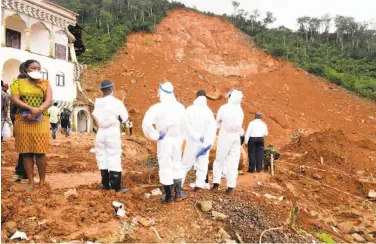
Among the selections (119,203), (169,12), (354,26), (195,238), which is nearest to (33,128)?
(119,203)

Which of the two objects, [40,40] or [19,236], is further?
[40,40]

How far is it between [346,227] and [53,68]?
1534cm

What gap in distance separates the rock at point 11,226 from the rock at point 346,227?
523 centimetres

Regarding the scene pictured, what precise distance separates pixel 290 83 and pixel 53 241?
90.2 ft

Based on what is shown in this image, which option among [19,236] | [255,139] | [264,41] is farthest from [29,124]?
[264,41]

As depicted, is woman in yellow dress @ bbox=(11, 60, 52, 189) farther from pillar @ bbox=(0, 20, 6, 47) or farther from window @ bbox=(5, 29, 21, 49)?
window @ bbox=(5, 29, 21, 49)

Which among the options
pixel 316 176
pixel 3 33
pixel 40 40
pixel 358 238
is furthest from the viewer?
pixel 40 40

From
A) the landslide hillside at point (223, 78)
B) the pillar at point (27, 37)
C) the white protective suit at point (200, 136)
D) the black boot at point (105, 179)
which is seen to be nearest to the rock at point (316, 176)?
the white protective suit at point (200, 136)

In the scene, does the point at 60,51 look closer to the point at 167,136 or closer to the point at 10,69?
the point at 10,69

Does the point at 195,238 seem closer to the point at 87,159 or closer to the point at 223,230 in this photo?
the point at 223,230

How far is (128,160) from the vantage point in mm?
10109

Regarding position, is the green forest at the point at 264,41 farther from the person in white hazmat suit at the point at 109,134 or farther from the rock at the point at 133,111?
the person in white hazmat suit at the point at 109,134

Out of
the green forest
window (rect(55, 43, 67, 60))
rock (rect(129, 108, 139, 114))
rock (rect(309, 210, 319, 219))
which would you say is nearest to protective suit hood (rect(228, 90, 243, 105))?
rock (rect(309, 210, 319, 219))

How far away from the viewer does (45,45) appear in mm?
17500
